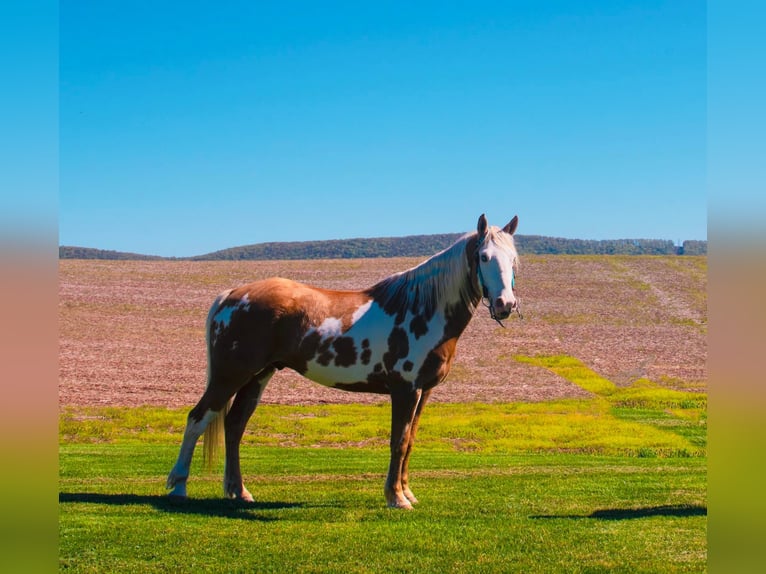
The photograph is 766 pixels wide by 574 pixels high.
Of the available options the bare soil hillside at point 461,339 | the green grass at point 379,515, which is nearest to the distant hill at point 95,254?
the bare soil hillside at point 461,339

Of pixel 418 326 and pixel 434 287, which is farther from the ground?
pixel 434 287

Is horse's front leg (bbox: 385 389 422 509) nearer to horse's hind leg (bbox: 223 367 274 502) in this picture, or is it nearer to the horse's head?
the horse's head

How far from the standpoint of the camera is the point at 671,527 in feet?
→ 26.1

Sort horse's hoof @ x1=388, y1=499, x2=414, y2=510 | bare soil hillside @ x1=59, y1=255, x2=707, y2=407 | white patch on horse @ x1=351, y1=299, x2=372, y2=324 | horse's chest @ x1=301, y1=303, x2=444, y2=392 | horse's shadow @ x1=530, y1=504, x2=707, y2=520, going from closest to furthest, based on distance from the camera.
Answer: horse's shadow @ x1=530, y1=504, x2=707, y2=520, horse's hoof @ x1=388, y1=499, x2=414, y2=510, horse's chest @ x1=301, y1=303, x2=444, y2=392, white patch on horse @ x1=351, y1=299, x2=372, y2=324, bare soil hillside @ x1=59, y1=255, x2=707, y2=407

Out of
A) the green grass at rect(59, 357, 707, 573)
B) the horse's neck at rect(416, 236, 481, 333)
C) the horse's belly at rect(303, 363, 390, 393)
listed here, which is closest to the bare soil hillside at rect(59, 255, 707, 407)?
the green grass at rect(59, 357, 707, 573)

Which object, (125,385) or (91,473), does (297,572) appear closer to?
(91,473)

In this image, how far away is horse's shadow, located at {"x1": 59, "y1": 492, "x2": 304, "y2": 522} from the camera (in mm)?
8383

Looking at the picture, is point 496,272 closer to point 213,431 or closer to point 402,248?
point 213,431

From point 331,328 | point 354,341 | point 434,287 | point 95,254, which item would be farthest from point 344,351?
point 95,254

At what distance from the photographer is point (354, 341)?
9227 millimetres

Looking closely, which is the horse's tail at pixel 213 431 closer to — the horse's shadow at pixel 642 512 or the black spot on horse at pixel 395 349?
the black spot on horse at pixel 395 349

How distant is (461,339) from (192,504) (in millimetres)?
34657

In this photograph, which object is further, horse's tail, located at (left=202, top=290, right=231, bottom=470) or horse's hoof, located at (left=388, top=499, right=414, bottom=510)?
horse's tail, located at (left=202, top=290, right=231, bottom=470)

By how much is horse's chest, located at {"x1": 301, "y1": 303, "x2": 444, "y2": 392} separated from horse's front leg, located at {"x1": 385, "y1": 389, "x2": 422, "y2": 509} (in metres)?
0.19
